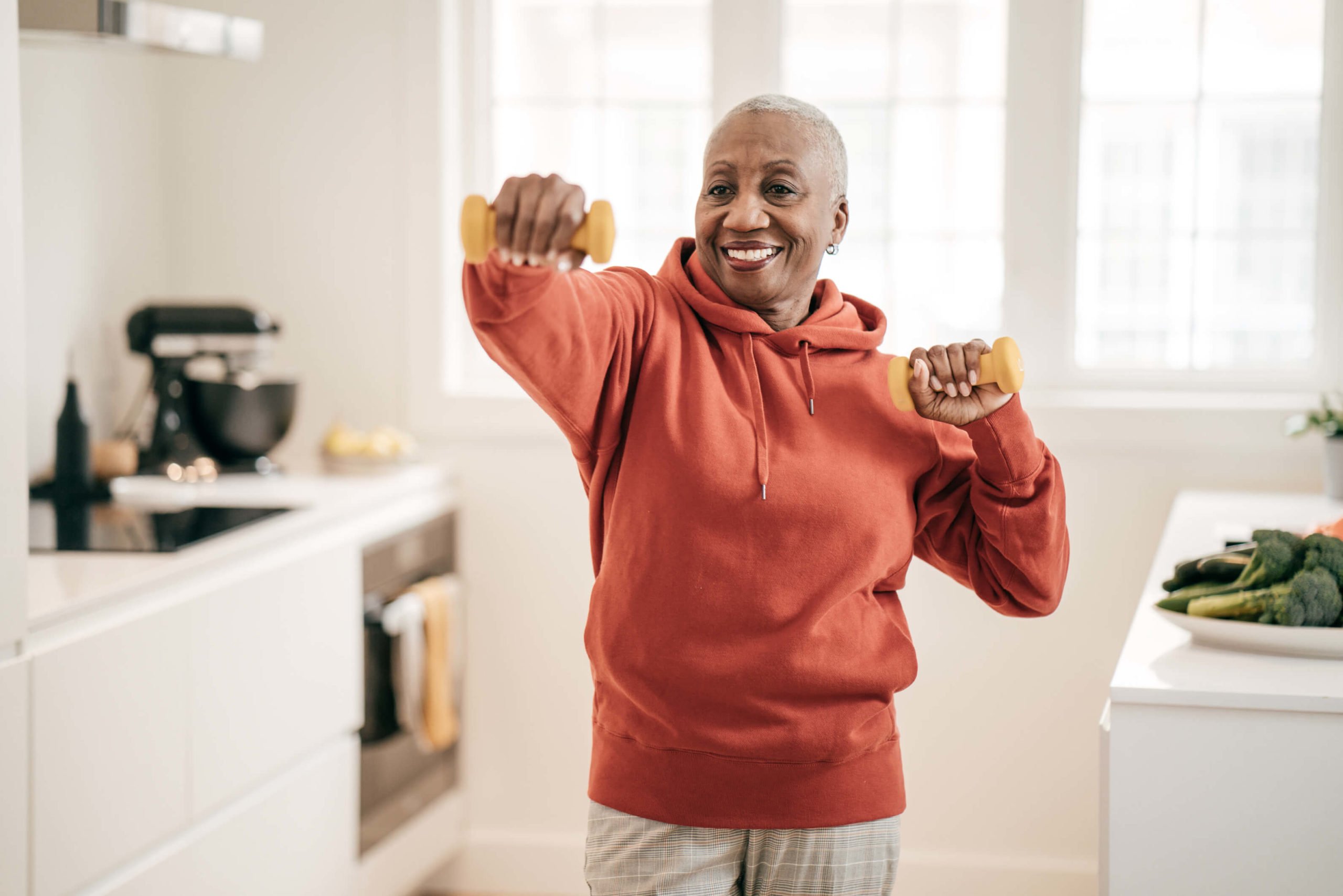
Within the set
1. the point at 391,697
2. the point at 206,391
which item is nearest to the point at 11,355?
the point at 206,391

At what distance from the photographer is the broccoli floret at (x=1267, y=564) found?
5.30 ft

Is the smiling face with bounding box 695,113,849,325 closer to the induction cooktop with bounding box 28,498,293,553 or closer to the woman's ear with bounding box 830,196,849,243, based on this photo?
the woman's ear with bounding box 830,196,849,243

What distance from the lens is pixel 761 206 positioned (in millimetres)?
1282

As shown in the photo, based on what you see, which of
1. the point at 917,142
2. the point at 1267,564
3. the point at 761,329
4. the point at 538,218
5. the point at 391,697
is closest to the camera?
the point at 538,218

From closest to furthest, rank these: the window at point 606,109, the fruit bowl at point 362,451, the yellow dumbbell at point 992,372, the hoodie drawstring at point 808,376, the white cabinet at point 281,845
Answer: the yellow dumbbell at point 992,372 < the hoodie drawstring at point 808,376 < the white cabinet at point 281,845 < the fruit bowl at point 362,451 < the window at point 606,109

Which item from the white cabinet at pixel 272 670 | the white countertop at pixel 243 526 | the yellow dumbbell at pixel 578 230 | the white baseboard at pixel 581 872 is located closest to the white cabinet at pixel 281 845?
the white cabinet at pixel 272 670

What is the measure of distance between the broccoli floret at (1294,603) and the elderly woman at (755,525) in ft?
1.20

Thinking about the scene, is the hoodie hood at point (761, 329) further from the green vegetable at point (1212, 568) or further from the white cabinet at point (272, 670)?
the white cabinet at point (272, 670)

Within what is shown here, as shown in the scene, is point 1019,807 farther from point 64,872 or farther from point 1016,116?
point 64,872

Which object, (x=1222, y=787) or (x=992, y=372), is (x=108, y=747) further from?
(x=1222, y=787)

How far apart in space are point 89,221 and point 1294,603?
2.48 metres

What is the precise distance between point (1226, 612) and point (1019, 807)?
1.61 m

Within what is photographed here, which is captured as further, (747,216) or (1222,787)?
(1222,787)

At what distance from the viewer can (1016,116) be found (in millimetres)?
3006
